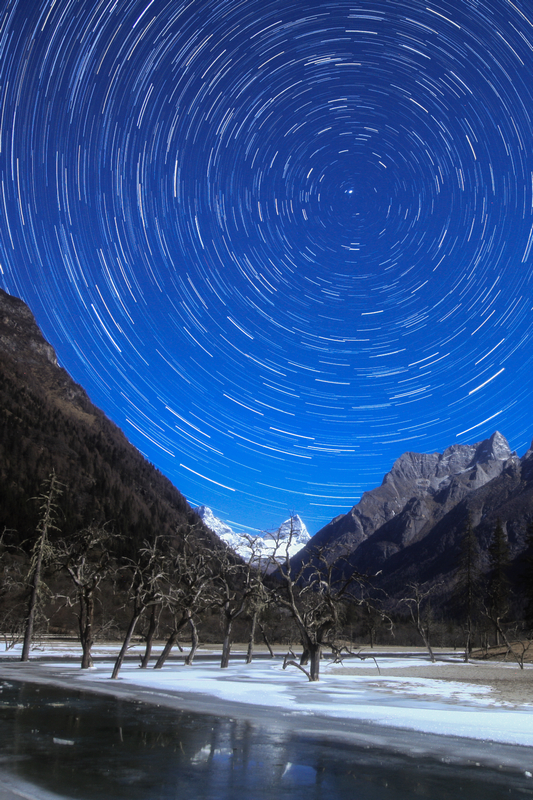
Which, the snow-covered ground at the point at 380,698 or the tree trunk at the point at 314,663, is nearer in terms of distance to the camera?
the snow-covered ground at the point at 380,698

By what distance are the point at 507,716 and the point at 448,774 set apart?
9.44m

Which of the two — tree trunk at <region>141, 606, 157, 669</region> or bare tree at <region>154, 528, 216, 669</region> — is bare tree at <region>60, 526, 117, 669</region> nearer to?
tree trunk at <region>141, 606, 157, 669</region>

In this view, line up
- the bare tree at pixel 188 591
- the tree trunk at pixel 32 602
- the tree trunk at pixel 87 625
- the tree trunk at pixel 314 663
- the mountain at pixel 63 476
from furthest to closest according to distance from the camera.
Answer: the mountain at pixel 63 476 → the tree trunk at pixel 32 602 → the bare tree at pixel 188 591 → the tree trunk at pixel 87 625 → the tree trunk at pixel 314 663

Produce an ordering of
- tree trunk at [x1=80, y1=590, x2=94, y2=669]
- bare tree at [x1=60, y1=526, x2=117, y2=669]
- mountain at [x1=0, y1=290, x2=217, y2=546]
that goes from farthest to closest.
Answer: mountain at [x1=0, y1=290, x2=217, y2=546] < tree trunk at [x1=80, y1=590, x2=94, y2=669] < bare tree at [x1=60, y1=526, x2=117, y2=669]

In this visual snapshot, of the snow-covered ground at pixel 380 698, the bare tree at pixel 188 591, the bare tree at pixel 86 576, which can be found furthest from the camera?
the bare tree at pixel 188 591

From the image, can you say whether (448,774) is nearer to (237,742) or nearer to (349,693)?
(237,742)

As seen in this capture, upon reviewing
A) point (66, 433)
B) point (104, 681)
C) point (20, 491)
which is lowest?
point (104, 681)

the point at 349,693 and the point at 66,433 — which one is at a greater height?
the point at 66,433

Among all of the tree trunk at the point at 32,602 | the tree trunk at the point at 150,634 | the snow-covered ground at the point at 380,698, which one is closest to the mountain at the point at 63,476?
the tree trunk at the point at 32,602

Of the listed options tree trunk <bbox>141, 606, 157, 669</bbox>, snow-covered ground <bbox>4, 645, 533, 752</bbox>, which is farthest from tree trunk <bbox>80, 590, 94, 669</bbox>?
tree trunk <bbox>141, 606, 157, 669</bbox>

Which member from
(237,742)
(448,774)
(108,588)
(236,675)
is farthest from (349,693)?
(108,588)

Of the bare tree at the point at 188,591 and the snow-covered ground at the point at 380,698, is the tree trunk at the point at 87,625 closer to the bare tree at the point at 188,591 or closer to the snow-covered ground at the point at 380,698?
the snow-covered ground at the point at 380,698

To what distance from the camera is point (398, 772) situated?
960cm

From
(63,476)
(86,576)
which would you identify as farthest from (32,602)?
(63,476)
